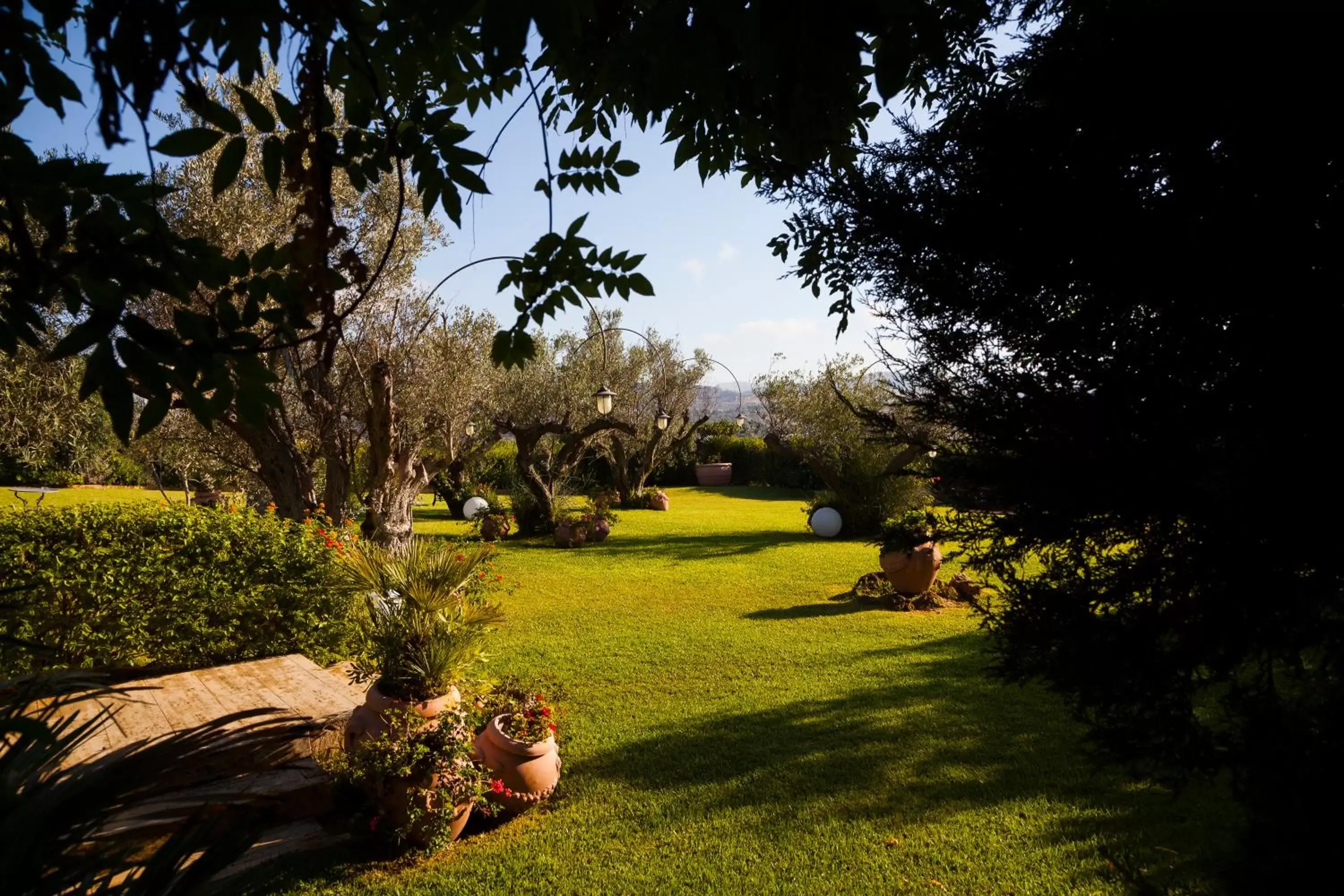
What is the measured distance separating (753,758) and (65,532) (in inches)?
230

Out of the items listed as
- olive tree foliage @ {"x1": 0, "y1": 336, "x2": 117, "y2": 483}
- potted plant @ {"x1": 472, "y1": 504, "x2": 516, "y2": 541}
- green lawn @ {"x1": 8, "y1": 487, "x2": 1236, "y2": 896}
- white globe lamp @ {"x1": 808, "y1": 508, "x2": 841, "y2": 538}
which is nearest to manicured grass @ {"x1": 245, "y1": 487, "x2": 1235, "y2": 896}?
green lawn @ {"x1": 8, "y1": 487, "x2": 1236, "y2": 896}

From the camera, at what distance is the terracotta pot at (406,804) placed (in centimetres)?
432

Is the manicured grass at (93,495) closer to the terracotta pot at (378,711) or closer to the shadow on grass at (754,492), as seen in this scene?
the terracotta pot at (378,711)

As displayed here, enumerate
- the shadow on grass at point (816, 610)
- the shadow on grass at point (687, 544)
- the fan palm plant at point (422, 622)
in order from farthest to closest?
the shadow on grass at point (687, 544), the shadow on grass at point (816, 610), the fan palm plant at point (422, 622)

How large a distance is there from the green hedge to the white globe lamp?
36.5ft

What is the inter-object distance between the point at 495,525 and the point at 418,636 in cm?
1235

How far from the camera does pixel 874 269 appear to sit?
2.56 meters

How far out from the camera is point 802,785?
5.07 metres

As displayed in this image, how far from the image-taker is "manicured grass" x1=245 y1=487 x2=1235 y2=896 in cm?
400

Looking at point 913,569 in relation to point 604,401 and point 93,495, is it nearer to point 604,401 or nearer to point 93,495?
point 604,401

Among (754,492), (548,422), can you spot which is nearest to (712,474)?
(754,492)

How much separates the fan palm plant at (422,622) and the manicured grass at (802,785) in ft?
3.39

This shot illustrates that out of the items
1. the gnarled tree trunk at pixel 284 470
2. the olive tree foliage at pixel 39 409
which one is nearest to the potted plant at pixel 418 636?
the gnarled tree trunk at pixel 284 470

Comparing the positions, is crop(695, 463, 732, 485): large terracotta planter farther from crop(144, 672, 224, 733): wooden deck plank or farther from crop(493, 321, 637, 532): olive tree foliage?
crop(144, 672, 224, 733): wooden deck plank
